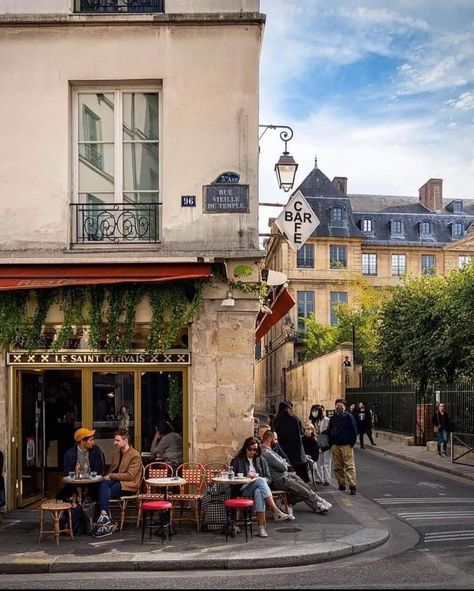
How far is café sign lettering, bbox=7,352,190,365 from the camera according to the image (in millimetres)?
11336

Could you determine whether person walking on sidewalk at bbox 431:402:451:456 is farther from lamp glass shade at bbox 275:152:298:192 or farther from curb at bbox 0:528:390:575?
curb at bbox 0:528:390:575

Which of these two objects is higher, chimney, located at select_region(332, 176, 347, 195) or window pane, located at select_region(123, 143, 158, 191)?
chimney, located at select_region(332, 176, 347, 195)

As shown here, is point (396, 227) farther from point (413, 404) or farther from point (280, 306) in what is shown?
point (280, 306)

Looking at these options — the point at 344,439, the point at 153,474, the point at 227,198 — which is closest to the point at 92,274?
the point at 227,198

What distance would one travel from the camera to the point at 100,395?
11.5 metres

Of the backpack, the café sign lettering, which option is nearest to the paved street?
the backpack

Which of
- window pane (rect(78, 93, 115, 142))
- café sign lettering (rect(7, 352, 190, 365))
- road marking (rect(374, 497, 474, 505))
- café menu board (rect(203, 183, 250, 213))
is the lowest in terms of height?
road marking (rect(374, 497, 474, 505))

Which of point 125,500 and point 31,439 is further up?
point 31,439

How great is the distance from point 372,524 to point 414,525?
2.46 ft

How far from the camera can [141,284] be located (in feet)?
36.0

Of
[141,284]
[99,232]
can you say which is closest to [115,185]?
[99,232]

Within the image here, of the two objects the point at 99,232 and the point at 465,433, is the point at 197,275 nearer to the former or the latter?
the point at 99,232

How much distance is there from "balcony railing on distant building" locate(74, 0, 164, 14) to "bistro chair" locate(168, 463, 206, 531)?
6534 millimetres

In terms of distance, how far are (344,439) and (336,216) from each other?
51.6 m
